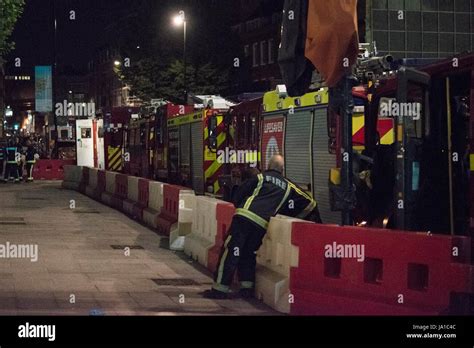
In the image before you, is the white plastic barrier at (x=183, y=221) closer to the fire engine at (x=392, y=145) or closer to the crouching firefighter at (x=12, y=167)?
the fire engine at (x=392, y=145)

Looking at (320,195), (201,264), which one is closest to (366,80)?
(320,195)

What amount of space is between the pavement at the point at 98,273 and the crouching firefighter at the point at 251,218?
252 mm

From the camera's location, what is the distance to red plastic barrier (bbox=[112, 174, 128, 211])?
2406cm

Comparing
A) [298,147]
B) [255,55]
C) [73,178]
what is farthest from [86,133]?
[298,147]

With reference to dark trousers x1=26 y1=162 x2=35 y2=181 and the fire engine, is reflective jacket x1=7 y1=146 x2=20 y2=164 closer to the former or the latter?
dark trousers x1=26 y1=162 x2=35 y2=181

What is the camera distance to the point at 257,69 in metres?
68.4

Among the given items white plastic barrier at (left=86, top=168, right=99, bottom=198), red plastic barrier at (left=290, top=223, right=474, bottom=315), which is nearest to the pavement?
red plastic barrier at (left=290, top=223, right=474, bottom=315)

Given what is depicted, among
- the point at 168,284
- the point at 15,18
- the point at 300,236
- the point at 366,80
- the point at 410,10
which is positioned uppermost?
the point at 410,10

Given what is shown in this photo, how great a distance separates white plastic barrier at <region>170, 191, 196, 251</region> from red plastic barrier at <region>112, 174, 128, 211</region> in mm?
7938

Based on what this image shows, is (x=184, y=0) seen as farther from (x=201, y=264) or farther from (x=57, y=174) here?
(x=201, y=264)

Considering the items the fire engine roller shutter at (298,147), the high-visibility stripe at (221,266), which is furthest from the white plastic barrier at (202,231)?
the high-visibility stripe at (221,266)

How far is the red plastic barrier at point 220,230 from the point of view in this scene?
13062mm
